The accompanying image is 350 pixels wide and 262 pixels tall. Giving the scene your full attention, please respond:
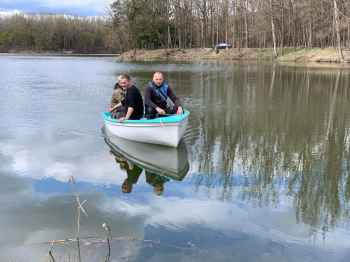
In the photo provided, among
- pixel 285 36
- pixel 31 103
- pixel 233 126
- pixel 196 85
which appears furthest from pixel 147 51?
pixel 233 126

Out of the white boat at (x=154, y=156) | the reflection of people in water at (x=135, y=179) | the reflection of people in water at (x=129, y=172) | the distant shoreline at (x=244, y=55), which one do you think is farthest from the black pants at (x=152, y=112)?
the distant shoreline at (x=244, y=55)

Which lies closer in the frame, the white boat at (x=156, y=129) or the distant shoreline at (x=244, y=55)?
the white boat at (x=156, y=129)

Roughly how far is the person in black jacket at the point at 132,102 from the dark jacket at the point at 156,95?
360 millimetres

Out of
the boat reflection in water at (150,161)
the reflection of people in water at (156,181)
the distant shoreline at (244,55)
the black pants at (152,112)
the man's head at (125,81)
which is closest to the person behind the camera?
the reflection of people in water at (156,181)

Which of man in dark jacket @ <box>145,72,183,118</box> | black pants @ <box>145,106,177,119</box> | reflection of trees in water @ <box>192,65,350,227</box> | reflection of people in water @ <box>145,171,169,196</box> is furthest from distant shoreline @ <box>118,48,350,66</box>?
reflection of people in water @ <box>145,171,169,196</box>

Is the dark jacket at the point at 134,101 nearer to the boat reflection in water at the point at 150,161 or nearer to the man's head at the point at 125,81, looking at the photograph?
the man's head at the point at 125,81

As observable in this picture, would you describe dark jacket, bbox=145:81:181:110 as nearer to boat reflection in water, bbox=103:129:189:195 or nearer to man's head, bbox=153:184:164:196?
boat reflection in water, bbox=103:129:189:195

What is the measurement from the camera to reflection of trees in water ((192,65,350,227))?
304 inches

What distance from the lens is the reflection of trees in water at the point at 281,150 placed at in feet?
25.3

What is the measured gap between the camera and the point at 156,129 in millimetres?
10531

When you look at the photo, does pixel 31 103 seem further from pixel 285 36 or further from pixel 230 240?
pixel 285 36

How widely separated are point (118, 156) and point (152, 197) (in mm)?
2886

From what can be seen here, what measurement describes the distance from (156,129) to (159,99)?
2.66ft

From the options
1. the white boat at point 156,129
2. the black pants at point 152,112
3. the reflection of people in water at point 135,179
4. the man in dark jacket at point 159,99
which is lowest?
the reflection of people in water at point 135,179
